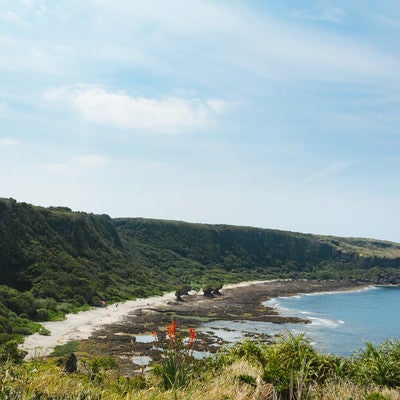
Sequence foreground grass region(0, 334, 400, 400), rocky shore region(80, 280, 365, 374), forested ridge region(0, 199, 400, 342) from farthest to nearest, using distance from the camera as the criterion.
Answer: forested ridge region(0, 199, 400, 342)
rocky shore region(80, 280, 365, 374)
foreground grass region(0, 334, 400, 400)

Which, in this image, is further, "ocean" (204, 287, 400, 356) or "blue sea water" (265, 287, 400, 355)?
"blue sea water" (265, 287, 400, 355)

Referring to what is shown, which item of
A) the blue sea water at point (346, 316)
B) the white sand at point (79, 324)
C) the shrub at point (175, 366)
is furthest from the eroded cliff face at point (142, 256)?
the shrub at point (175, 366)

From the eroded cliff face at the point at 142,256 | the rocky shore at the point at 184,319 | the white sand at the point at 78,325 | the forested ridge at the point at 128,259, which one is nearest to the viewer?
the white sand at the point at 78,325

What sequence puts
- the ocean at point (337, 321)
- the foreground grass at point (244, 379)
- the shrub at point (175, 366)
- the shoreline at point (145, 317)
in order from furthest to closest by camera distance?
the ocean at point (337, 321) < the shoreline at point (145, 317) < the shrub at point (175, 366) < the foreground grass at point (244, 379)

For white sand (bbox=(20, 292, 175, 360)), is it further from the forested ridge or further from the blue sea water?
the blue sea water

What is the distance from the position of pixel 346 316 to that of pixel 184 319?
126 ft

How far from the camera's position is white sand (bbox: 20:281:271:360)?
4416cm

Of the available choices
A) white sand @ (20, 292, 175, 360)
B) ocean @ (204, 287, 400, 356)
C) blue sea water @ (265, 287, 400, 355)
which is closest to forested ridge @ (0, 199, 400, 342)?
white sand @ (20, 292, 175, 360)

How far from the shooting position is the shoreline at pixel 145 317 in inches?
1873

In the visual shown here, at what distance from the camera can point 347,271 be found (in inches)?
6407

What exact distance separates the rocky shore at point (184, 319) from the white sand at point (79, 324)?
156 cm

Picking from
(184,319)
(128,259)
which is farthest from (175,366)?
(128,259)

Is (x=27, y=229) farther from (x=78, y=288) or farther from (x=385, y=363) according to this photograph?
(x=385, y=363)

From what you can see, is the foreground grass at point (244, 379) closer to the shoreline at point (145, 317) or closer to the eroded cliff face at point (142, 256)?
the shoreline at point (145, 317)
